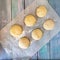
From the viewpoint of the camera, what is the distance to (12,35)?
109cm

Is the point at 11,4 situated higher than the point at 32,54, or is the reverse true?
the point at 11,4

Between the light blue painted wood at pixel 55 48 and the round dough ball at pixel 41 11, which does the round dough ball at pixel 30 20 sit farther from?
the light blue painted wood at pixel 55 48

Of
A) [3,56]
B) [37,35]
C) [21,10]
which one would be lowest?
[3,56]

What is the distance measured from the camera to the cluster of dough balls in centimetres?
107

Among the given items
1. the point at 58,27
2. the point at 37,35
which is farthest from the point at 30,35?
the point at 58,27

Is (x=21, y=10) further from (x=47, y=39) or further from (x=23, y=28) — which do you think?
(x=47, y=39)

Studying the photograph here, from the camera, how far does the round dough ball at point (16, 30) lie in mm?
1072

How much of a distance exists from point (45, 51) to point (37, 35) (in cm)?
9

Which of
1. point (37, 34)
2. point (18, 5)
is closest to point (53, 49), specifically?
point (37, 34)

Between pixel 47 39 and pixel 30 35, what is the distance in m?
0.09

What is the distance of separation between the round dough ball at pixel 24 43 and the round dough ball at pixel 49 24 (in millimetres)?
111

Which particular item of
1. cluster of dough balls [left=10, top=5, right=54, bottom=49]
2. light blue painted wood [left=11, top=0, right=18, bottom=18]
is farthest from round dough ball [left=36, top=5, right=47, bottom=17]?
light blue painted wood [left=11, top=0, right=18, bottom=18]

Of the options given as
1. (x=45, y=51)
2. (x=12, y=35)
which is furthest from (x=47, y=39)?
(x=12, y=35)

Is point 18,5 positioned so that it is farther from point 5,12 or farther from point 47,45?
point 47,45
